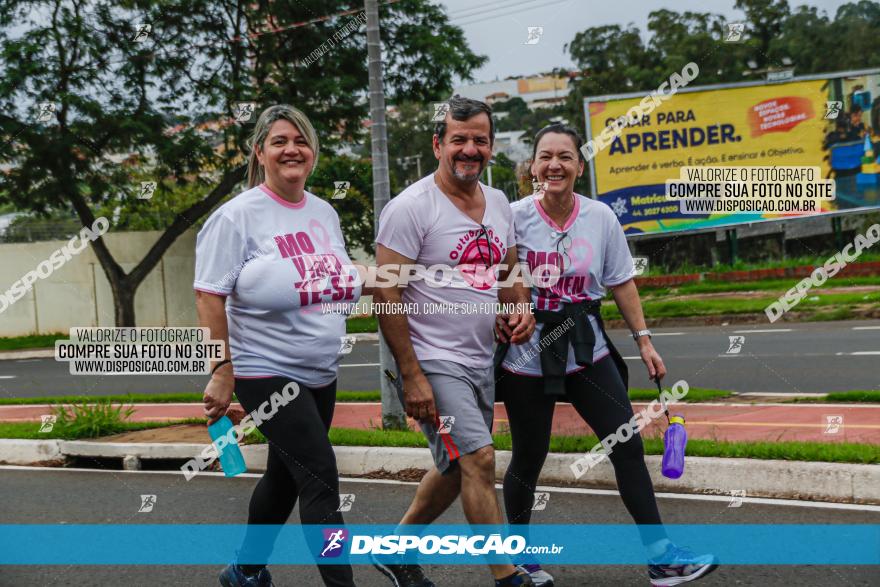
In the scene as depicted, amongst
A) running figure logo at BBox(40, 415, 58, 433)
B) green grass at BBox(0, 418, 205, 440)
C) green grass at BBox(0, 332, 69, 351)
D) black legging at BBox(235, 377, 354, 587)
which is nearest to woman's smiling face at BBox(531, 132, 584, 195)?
black legging at BBox(235, 377, 354, 587)

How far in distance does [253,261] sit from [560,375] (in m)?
1.33

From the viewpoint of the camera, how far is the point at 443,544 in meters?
4.58

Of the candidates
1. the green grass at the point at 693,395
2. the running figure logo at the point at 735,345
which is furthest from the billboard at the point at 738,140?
the green grass at the point at 693,395

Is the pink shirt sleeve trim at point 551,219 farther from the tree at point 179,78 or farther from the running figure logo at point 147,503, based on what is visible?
the tree at point 179,78

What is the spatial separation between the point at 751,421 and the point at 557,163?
4242 mm

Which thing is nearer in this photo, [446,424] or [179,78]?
[446,424]

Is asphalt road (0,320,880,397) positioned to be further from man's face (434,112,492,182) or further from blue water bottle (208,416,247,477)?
blue water bottle (208,416,247,477)

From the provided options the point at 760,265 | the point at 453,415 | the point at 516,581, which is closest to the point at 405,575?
the point at 516,581

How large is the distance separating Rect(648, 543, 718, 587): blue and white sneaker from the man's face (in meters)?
1.66

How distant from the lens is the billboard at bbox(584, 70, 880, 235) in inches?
918

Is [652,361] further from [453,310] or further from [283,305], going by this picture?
[283,305]

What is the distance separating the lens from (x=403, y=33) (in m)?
21.2

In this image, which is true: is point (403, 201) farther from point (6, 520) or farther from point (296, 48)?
point (296, 48)

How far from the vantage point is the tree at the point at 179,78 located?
20.7m
